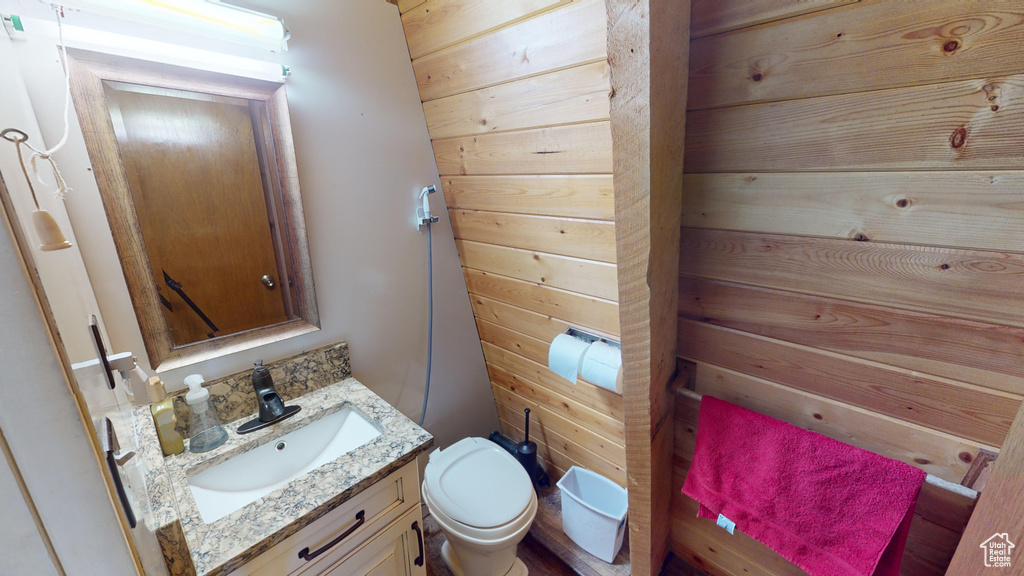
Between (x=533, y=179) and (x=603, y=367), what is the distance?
0.71 m

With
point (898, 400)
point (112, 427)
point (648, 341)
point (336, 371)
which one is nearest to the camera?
point (112, 427)

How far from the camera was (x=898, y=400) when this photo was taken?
31.0 inches

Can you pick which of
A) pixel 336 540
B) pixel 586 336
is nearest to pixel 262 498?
pixel 336 540

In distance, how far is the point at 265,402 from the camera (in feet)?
4.17

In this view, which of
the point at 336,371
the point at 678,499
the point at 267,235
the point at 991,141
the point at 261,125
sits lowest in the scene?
the point at 678,499

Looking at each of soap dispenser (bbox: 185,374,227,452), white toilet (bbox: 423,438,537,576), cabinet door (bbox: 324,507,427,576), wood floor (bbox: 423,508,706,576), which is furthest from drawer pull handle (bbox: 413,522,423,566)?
soap dispenser (bbox: 185,374,227,452)

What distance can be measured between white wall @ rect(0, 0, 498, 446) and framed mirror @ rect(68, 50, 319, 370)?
4 cm

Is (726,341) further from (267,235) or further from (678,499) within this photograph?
(267,235)

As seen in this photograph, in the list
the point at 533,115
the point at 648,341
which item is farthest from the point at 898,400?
the point at 533,115

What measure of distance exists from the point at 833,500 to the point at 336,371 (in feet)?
5.06

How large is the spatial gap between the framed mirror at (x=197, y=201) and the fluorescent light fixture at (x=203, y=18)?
10cm

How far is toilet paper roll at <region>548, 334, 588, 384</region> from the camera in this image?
1451 mm

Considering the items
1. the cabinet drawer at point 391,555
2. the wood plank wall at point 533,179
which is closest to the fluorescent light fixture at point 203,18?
the wood plank wall at point 533,179

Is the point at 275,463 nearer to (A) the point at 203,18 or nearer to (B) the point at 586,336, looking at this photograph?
(B) the point at 586,336
